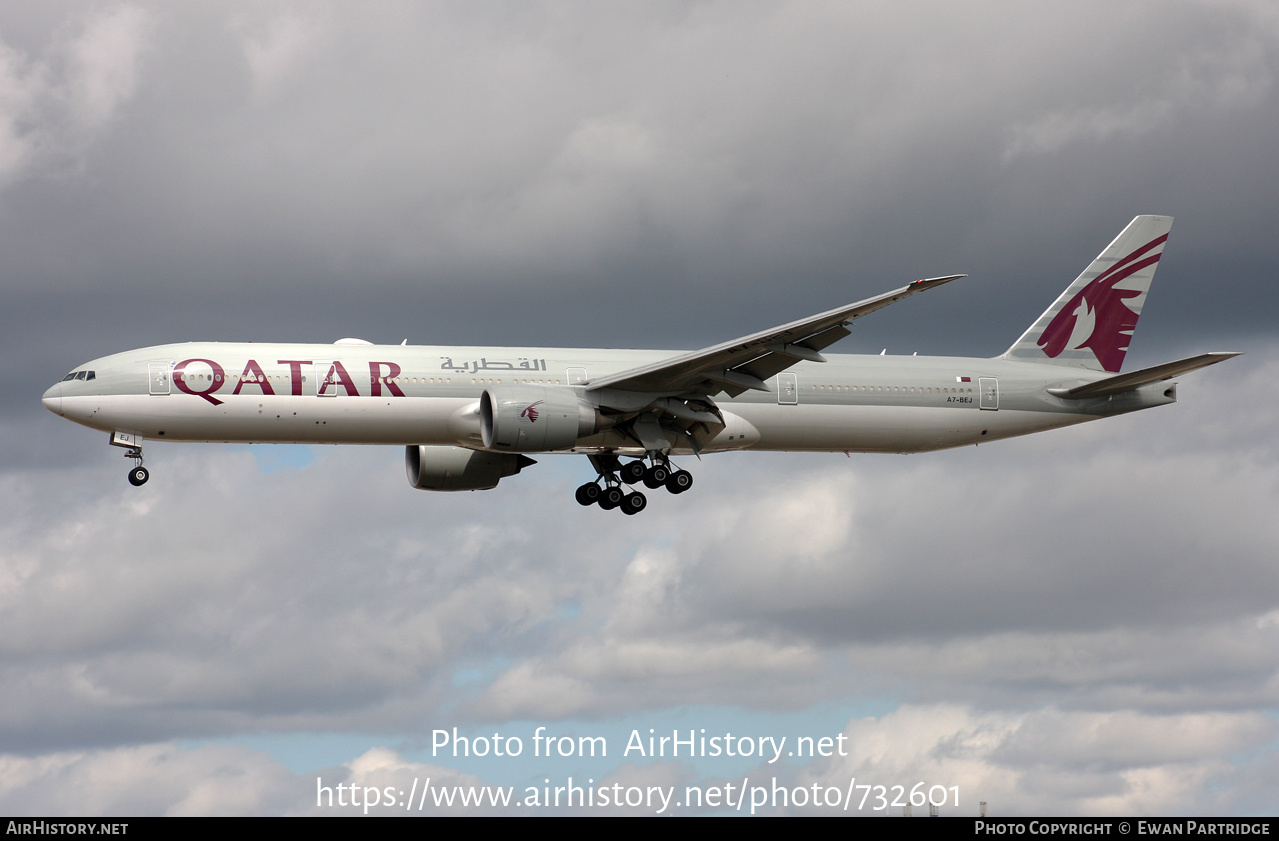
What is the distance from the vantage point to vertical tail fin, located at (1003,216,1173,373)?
55156 mm

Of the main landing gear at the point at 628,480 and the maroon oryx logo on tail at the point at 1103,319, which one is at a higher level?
the maroon oryx logo on tail at the point at 1103,319

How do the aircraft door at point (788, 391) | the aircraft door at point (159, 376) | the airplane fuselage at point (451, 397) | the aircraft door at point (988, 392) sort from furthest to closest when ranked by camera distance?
the aircraft door at point (988, 392) < the aircraft door at point (788, 391) < the airplane fuselage at point (451, 397) < the aircraft door at point (159, 376)

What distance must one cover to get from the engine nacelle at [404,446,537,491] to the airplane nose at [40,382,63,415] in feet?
42.0

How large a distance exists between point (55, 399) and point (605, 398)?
16386mm

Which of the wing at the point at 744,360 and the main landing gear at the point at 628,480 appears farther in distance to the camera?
the main landing gear at the point at 628,480

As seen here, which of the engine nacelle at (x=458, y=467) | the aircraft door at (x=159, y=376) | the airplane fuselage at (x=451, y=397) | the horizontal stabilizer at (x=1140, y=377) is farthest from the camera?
the engine nacelle at (x=458, y=467)

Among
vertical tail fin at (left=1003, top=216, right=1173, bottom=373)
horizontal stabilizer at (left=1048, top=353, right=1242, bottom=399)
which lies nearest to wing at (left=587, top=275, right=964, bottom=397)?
horizontal stabilizer at (left=1048, top=353, right=1242, bottom=399)

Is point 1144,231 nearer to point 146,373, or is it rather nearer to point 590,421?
point 590,421

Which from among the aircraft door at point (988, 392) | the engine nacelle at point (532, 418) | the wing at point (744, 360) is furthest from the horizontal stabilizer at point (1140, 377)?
the engine nacelle at point (532, 418)

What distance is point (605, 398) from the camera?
153 ft

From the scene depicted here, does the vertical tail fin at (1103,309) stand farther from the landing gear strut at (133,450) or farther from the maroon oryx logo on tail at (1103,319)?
the landing gear strut at (133,450)

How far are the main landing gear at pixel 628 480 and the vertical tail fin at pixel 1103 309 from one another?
13487mm

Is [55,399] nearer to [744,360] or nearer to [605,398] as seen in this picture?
[605,398]

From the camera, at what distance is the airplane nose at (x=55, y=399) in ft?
149
